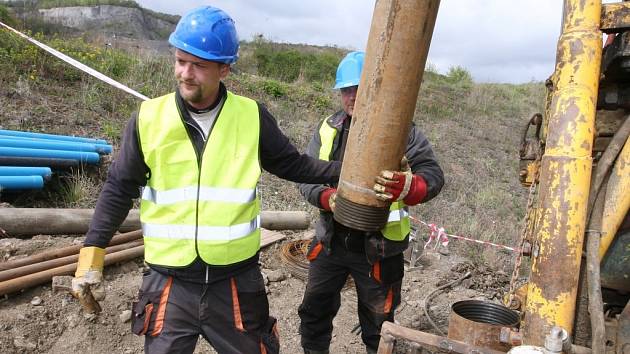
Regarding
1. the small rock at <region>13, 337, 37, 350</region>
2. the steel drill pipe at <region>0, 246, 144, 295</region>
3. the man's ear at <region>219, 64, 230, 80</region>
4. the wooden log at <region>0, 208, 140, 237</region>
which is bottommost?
the small rock at <region>13, 337, 37, 350</region>

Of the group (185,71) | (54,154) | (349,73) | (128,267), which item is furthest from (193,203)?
(54,154)

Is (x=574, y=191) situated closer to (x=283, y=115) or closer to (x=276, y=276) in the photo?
(x=276, y=276)

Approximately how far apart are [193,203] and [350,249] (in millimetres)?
1287

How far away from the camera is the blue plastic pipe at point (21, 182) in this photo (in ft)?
16.3

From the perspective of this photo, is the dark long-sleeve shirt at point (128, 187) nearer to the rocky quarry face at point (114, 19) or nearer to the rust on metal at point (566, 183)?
the rust on metal at point (566, 183)

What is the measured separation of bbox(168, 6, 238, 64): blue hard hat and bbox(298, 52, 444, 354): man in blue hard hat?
3.26 feet

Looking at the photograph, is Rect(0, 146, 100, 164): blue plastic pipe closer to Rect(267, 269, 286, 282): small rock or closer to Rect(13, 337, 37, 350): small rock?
Rect(13, 337, 37, 350): small rock

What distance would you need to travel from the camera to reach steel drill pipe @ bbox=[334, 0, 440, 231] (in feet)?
7.07

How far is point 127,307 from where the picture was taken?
407 centimetres

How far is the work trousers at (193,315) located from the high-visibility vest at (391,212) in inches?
42.2

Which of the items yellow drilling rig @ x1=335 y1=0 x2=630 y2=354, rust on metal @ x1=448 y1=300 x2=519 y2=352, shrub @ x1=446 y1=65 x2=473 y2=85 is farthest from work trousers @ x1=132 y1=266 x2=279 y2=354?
shrub @ x1=446 y1=65 x2=473 y2=85

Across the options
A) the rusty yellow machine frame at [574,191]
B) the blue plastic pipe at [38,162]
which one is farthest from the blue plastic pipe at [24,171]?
the rusty yellow machine frame at [574,191]

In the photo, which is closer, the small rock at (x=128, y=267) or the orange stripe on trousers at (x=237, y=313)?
the orange stripe on trousers at (x=237, y=313)

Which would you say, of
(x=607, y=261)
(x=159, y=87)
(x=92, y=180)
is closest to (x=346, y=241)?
(x=607, y=261)
